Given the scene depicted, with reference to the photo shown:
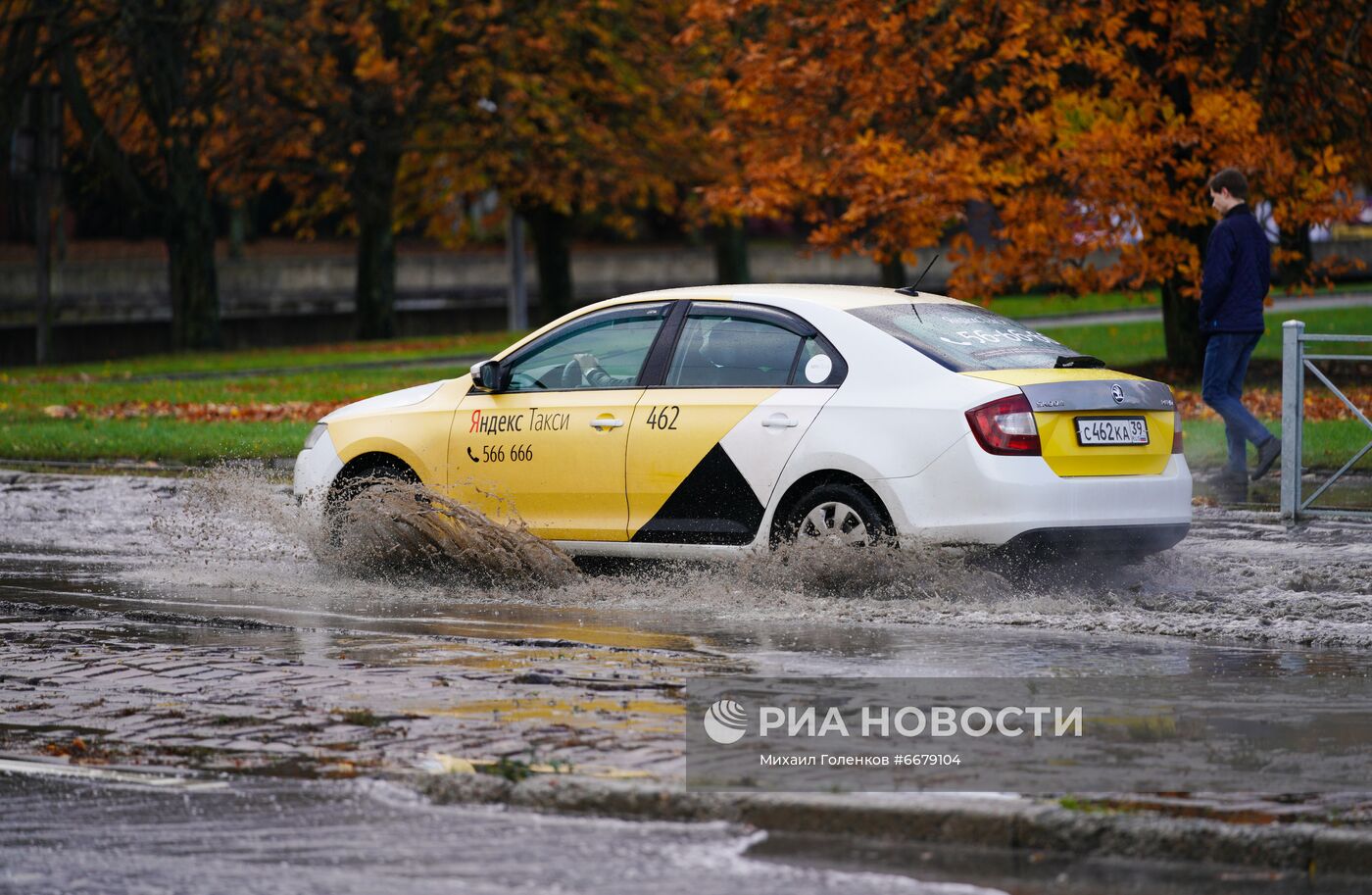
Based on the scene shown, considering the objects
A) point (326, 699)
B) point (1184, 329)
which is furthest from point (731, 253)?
point (326, 699)

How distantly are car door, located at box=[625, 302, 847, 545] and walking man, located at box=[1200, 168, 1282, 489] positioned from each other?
4.69 metres

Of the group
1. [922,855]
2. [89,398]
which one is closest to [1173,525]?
[922,855]

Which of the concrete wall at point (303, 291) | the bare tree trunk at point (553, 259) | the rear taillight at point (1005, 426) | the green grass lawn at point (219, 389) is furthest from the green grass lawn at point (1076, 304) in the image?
the rear taillight at point (1005, 426)

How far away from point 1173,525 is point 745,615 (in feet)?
6.86

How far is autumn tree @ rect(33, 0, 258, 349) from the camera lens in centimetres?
3412

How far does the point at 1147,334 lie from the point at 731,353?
2140 cm

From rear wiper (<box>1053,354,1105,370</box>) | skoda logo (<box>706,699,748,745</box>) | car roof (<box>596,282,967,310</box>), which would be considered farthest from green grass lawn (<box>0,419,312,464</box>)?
skoda logo (<box>706,699,748,745</box>)

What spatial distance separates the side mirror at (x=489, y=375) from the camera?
10.9 m

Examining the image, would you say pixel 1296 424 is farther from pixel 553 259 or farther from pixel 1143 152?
pixel 553 259

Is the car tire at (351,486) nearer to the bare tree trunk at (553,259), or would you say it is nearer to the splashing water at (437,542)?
the splashing water at (437,542)

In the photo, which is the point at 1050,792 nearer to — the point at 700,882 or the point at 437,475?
the point at 700,882

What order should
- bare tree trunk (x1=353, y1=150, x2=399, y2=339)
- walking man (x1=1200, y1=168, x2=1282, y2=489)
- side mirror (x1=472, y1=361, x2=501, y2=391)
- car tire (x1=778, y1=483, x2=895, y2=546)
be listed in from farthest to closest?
bare tree trunk (x1=353, y1=150, x2=399, y2=339)
walking man (x1=1200, y1=168, x2=1282, y2=489)
side mirror (x1=472, y1=361, x2=501, y2=391)
car tire (x1=778, y1=483, x2=895, y2=546)

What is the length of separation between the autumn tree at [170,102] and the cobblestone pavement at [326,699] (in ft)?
87.1

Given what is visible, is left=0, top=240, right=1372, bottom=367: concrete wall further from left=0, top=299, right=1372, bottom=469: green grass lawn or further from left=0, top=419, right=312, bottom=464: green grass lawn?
left=0, top=419, right=312, bottom=464: green grass lawn
